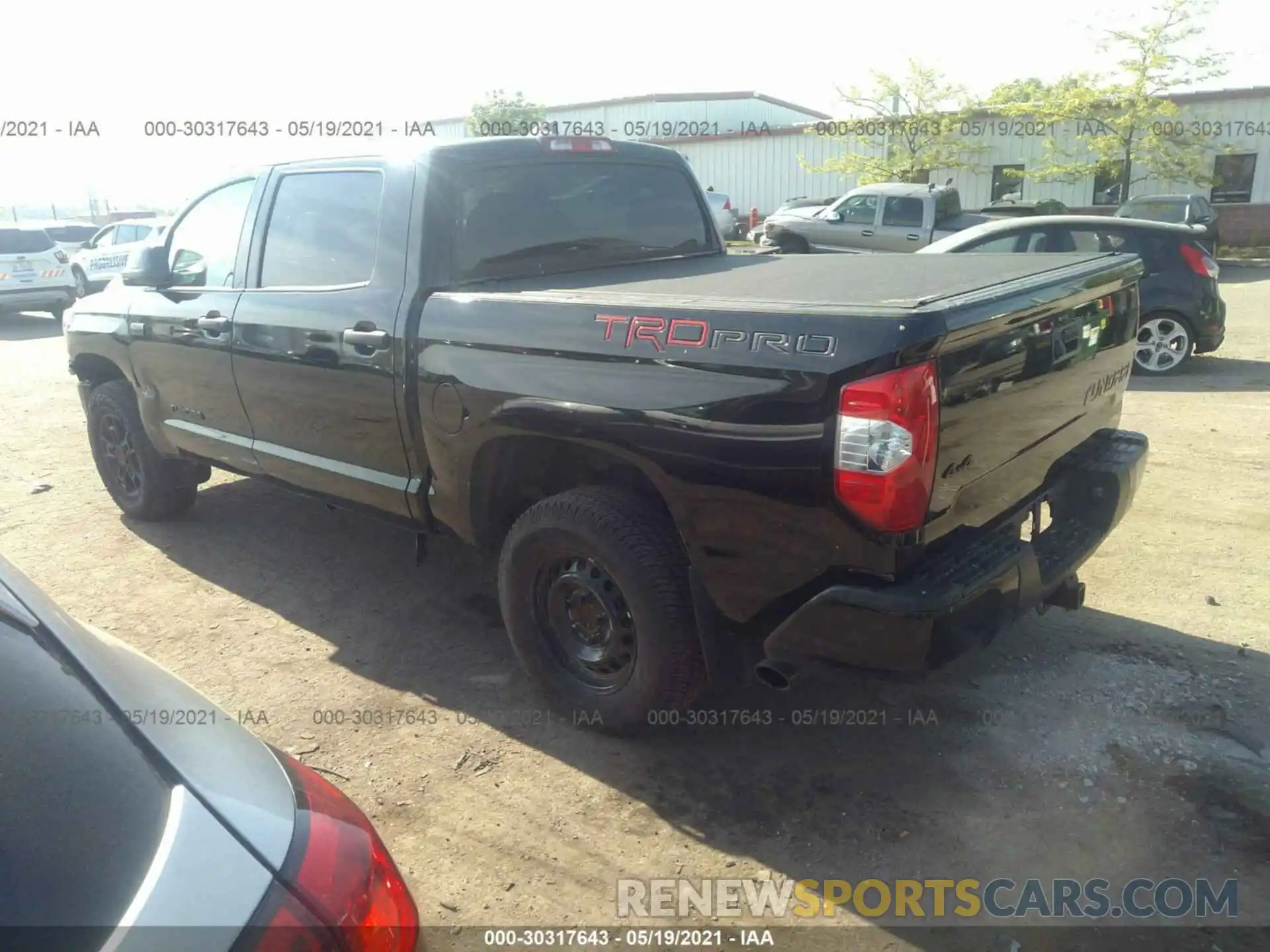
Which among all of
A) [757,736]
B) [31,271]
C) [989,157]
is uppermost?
[989,157]

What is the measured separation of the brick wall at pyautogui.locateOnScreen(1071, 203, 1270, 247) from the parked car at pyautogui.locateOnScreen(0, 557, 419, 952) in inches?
1017

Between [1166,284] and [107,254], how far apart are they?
18423 mm

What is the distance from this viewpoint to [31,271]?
16219 mm

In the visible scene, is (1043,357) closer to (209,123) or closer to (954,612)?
(954,612)

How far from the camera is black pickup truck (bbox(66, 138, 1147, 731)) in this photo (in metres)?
2.54

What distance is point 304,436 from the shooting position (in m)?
4.25

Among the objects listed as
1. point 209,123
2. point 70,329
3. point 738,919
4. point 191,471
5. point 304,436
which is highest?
point 209,123

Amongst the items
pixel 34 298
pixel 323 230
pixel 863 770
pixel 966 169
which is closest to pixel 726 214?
pixel 966 169

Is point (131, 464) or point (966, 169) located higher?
point (966, 169)

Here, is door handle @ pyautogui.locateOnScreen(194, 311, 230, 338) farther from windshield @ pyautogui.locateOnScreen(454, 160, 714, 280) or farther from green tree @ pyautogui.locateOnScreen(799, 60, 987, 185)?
green tree @ pyautogui.locateOnScreen(799, 60, 987, 185)

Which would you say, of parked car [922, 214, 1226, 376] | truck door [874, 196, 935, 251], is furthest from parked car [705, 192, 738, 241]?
parked car [922, 214, 1226, 376]

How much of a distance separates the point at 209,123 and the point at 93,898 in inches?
334

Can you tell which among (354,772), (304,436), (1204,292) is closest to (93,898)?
(354,772)

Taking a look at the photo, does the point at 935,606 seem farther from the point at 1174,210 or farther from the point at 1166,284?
the point at 1174,210
